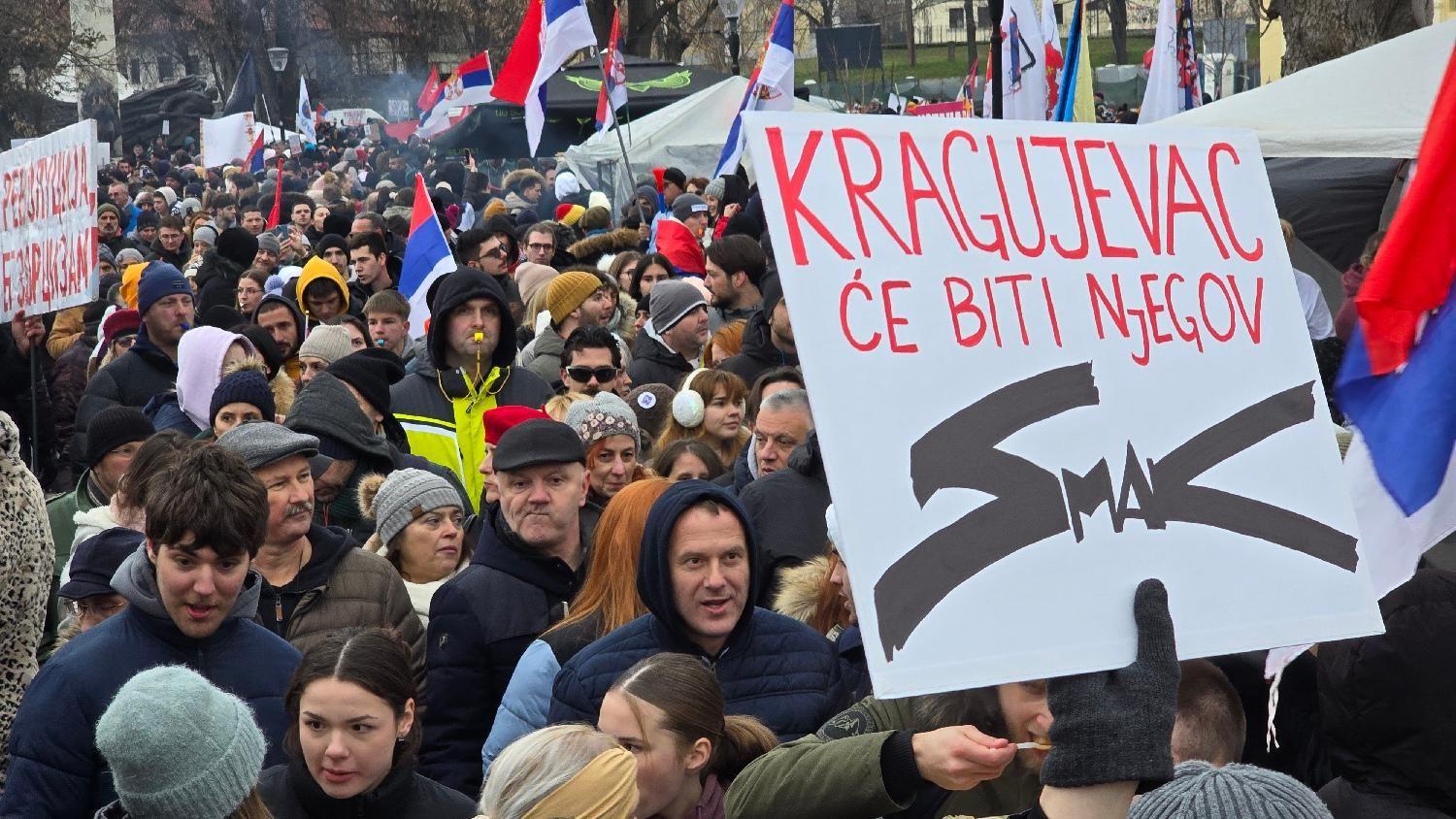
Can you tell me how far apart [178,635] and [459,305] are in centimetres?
316

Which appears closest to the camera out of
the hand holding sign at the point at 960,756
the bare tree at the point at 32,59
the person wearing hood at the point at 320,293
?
the hand holding sign at the point at 960,756

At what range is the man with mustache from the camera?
4551 mm

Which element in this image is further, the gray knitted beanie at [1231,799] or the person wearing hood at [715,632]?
the person wearing hood at [715,632]

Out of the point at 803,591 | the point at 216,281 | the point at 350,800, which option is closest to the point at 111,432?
the point at 803,591

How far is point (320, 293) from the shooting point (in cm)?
925

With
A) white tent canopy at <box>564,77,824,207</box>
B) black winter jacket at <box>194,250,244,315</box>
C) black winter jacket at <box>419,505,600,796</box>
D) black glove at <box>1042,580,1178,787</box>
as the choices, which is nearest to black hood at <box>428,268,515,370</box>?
black winter jacket at <box>419,505,600,796</box>

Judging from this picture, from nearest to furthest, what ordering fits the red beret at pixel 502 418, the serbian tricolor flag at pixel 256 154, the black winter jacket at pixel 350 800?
the black winter jacket at pixel 350 800
the red beret at pixel 502 418
the serbian tricolor flag at pixel 256 154

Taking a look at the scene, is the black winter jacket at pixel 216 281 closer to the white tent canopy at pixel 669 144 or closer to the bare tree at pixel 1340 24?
the bare tree at pixel 1340 24

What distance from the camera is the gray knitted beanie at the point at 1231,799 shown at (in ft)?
7.72

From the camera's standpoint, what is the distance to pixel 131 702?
3.03m

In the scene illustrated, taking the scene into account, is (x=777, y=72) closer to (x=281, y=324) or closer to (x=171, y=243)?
(x=171, y=243)

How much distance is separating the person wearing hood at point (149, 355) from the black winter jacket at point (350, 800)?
15.9ft

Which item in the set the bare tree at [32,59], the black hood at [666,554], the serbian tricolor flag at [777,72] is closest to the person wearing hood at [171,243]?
the serbian tricolor flag at [777,72]

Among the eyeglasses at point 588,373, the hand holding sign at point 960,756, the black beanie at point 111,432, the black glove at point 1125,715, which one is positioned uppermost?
the black glove at point 1125,715
